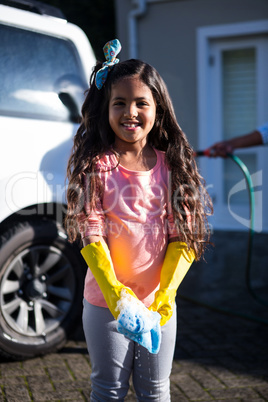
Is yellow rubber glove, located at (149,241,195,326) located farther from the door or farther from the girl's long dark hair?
the door

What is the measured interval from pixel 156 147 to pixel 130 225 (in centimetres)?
40

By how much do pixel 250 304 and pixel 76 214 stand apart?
3172 mm

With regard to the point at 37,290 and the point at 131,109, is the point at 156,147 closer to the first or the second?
the point at 131,109

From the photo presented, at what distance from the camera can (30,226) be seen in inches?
A: 130

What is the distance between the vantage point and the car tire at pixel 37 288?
320 cm

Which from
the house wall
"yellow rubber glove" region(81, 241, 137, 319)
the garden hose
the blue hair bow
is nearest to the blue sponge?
"yellow rubber glove" region(81, 241, 137, 319)

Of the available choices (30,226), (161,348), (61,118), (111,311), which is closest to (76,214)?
(111,311)

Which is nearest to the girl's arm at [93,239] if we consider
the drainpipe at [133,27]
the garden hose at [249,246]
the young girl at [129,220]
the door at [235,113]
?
the young girl at [129,220]

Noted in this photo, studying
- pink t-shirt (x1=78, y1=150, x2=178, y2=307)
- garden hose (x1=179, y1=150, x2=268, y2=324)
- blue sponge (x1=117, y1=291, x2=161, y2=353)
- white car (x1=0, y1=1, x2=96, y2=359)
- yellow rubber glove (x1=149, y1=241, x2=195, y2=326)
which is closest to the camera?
blue sponge (x1=117, y1=291, x2=161, y2=353)

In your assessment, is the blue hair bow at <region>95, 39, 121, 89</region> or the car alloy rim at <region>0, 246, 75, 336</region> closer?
the blue hair bow at <region>95, 39, 121, 89</region>

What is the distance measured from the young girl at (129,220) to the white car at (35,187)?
1.15 meters

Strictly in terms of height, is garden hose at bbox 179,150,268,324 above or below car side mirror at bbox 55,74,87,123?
below

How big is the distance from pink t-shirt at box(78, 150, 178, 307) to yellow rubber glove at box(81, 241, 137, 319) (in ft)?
0.23

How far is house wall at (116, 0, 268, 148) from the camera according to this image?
24.5 feet
